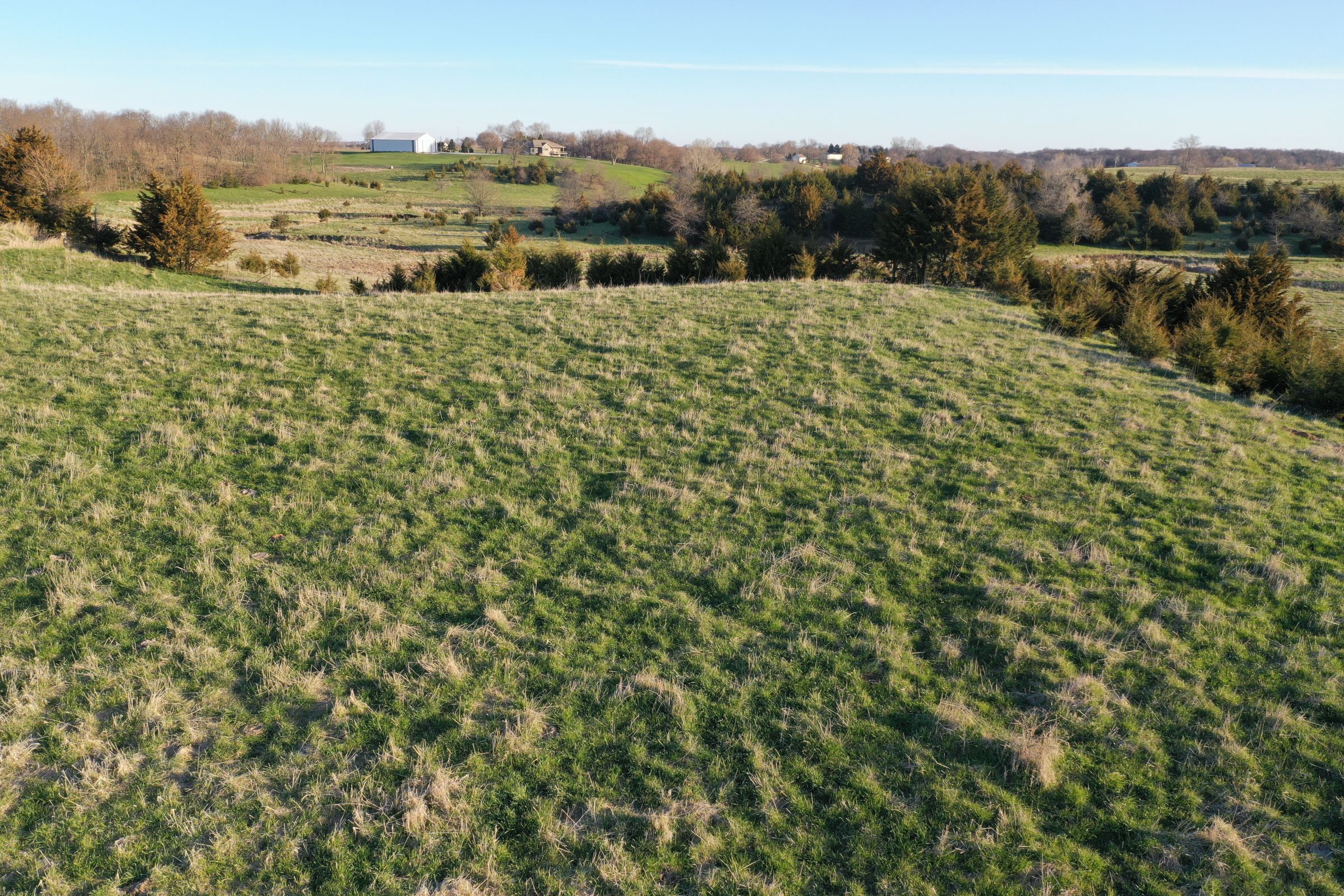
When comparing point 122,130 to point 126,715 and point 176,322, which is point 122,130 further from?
point 126,715

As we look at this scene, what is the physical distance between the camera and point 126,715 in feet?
17.8

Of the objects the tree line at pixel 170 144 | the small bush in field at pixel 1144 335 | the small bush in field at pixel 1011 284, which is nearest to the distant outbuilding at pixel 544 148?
the tree line at pixel 170 144

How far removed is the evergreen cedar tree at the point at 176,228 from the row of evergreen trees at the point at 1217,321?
32700mm

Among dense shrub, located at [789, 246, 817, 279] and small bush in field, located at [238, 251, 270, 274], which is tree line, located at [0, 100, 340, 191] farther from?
dense shrub, located at [789, 246, 817, 279]

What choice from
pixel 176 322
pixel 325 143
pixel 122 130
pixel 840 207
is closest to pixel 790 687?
pixel 176 322

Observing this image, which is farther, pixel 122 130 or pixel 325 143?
pixel 325 143

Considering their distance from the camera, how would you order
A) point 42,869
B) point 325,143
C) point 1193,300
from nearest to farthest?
point 42,869, point 1193,300, point 325,143

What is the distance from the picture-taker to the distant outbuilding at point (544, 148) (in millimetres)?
147125

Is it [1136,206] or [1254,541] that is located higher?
[1136,206]

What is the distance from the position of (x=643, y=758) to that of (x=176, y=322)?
15.6m

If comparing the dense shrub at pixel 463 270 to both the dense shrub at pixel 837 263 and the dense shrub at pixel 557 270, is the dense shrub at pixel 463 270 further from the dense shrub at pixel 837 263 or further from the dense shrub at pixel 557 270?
the dense shrub at pixel 837 263

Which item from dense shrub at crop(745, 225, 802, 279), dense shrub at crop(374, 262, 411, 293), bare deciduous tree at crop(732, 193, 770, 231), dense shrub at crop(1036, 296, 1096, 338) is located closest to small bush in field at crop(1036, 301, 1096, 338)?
dense shrub at crop(1036, 296, 1096, 338)

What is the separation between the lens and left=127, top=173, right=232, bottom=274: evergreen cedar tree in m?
26.8

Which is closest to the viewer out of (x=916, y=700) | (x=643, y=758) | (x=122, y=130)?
(x=643, y=758)
